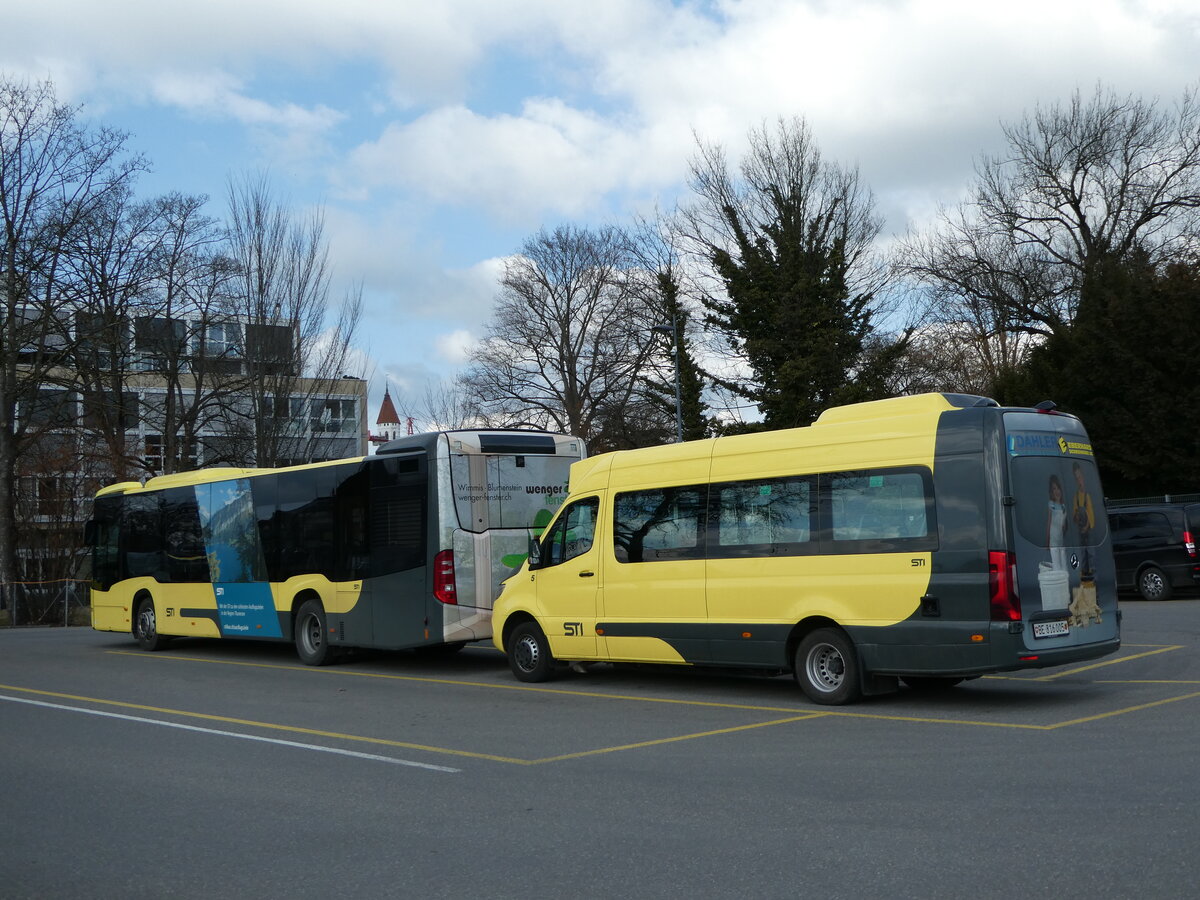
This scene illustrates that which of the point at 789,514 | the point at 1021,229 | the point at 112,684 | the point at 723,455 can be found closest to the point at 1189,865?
the point at 789,514

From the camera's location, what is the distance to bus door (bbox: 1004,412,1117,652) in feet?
34.3

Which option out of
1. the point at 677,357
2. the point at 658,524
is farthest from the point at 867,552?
the point at 677,357

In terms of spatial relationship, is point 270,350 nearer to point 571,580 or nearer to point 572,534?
point 572,534

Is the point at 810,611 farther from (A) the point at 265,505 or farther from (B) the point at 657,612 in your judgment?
(A) the point at 265,505

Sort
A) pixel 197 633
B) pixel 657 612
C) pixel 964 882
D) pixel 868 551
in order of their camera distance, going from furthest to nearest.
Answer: pixel 197 633
pixel 657 612
pixel 868 551
pixel 964 882

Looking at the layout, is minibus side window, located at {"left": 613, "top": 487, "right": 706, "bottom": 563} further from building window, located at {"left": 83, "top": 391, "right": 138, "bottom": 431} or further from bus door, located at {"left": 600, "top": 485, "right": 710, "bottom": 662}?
building window, located at {"left": 83, "top": 391, "right": 138, "bottom": 431}

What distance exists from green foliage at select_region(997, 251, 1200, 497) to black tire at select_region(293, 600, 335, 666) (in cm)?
2548

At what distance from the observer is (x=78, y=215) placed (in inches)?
1182

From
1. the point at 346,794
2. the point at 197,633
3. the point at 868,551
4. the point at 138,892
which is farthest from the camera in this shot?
the point at 197,633

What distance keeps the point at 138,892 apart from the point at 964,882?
3.69 meters

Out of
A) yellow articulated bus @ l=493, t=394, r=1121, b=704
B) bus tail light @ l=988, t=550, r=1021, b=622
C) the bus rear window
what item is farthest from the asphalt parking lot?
the bus rear window

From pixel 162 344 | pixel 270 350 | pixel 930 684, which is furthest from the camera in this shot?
pixel 162 344

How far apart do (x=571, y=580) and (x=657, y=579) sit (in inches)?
50.7

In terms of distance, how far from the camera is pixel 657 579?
12.9 meters
